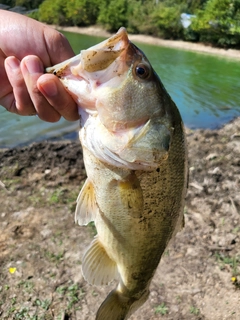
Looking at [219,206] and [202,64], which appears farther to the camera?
[202,64]

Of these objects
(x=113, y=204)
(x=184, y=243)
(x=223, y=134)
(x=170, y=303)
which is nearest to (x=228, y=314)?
(x=170, y=303)

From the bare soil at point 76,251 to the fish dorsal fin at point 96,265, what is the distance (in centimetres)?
160

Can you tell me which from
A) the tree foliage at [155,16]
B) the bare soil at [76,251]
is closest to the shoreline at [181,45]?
the tree foliage at [155,16]

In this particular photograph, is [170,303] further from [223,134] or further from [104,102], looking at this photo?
[223,134]

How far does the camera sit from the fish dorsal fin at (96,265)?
246cm

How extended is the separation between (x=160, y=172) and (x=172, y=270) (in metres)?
2.77

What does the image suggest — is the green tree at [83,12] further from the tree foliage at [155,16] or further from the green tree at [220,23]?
the green tree at [220,23]

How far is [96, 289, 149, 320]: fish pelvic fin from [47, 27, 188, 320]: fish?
268mm

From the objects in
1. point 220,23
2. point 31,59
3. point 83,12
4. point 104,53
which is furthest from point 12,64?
point 83,12

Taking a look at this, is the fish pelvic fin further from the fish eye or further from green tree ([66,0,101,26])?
green tree ([66,0,101,26])

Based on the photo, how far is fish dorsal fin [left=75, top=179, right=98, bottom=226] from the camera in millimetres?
2250

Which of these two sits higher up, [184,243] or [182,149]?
[182,149]

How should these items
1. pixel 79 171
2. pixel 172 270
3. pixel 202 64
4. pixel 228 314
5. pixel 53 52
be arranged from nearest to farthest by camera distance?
pixel 53 52 < pixel 228 314 < pixel 172 270 < pixel 79 171 < pixel 202 64

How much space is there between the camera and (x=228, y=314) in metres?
3.92
